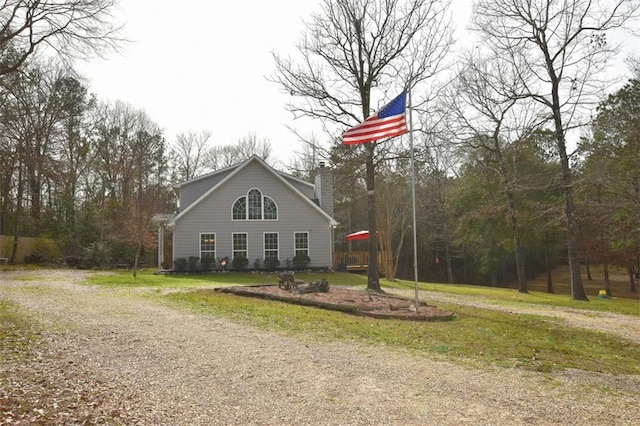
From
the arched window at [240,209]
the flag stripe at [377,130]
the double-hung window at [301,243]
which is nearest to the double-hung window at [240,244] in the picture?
the arched window at [240,209]

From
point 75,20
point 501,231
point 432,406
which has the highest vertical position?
point 75,20

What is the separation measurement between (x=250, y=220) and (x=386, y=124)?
1497cm

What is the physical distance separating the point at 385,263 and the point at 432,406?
21.4 meters

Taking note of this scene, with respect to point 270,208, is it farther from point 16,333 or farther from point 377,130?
point 16,333

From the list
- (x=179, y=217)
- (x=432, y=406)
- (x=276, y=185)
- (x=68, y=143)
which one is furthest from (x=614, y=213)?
(x=68, y=143)

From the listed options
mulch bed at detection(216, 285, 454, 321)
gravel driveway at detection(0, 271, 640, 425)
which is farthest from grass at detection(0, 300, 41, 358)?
mulch bed at detection(216, 285, 454, 321)

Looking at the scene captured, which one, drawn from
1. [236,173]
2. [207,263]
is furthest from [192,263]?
[236,173]

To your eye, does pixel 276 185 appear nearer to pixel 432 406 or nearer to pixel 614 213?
pixel 614 213

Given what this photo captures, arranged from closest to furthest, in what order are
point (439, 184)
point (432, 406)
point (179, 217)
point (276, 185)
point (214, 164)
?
point (432, 406)
point (179, 217)
point (276, 185)
point (439, 184)
point (214, 164)

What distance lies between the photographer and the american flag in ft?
34.8

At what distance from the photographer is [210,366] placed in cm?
598

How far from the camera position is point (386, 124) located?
35.6 feet

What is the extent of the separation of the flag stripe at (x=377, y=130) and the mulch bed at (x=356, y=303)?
4030mm

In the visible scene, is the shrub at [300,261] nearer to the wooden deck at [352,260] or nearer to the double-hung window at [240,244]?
the double-hung window at [240,244]
